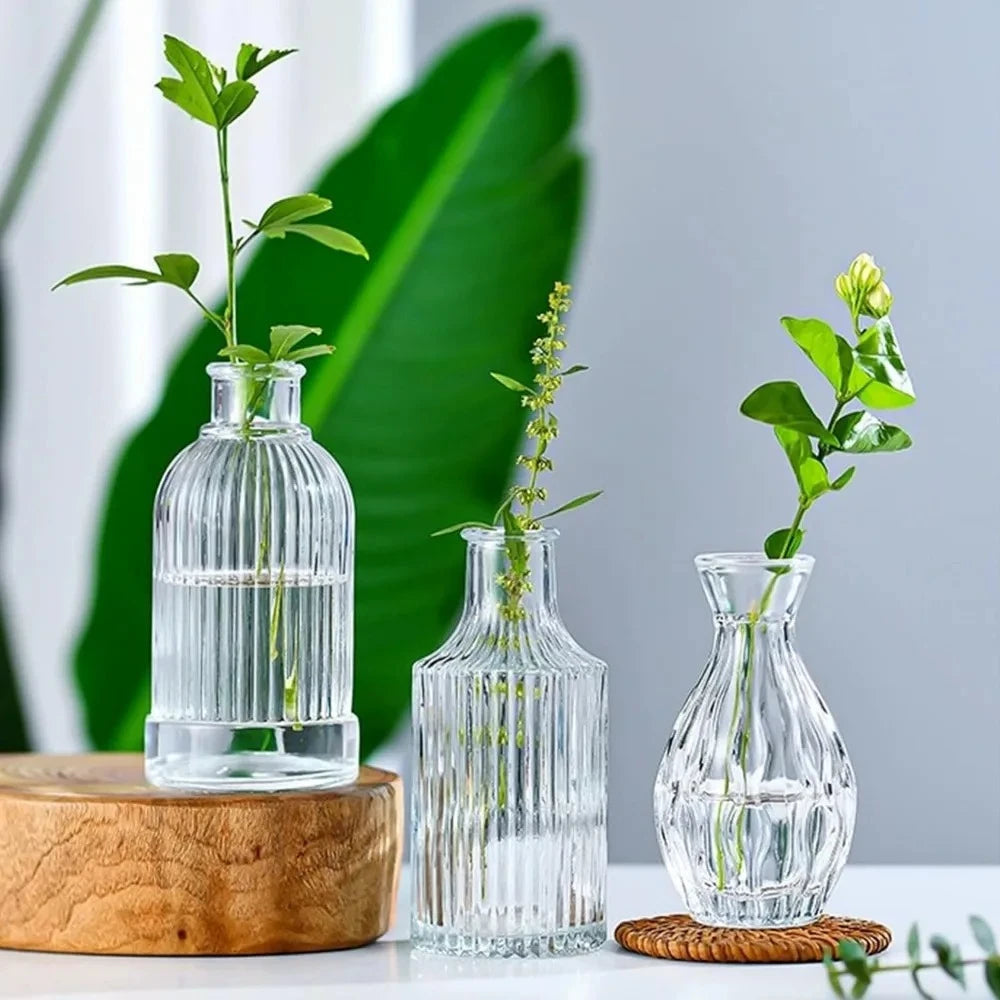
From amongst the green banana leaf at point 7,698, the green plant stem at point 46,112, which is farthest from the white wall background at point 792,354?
the green banana leaf at point 7,698

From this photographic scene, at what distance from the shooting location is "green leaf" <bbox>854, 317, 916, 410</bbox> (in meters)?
0.72

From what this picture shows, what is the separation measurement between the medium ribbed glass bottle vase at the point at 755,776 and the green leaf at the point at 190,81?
299 millimetres

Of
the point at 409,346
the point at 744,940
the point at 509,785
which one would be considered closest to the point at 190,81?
the point at 509,785

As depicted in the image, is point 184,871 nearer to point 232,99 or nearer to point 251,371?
point 251,371

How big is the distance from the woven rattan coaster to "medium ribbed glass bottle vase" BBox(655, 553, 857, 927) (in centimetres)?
1

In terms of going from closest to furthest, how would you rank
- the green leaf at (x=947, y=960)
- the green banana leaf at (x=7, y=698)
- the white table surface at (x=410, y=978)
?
the green leaf at (x=947, y=960) < the white table surface at (x=410, y=978) < the green banana leaf at (x=7, y=698)

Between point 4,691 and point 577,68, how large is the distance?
69 centimetres

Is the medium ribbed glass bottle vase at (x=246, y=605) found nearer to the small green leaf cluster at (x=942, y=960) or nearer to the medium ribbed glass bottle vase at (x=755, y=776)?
the medium ribbed glass bottle vase at (x=755, y=776)

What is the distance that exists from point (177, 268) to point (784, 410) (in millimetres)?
271

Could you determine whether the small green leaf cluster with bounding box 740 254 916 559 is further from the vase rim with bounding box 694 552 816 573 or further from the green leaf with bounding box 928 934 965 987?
the green leaf with bounding box 928 934 965 987

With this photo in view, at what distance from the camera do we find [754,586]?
0.74 m

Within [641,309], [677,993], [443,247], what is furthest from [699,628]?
[677,993]

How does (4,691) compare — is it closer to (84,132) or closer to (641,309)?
(84,132)

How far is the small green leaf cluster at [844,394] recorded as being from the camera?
0.72 m
